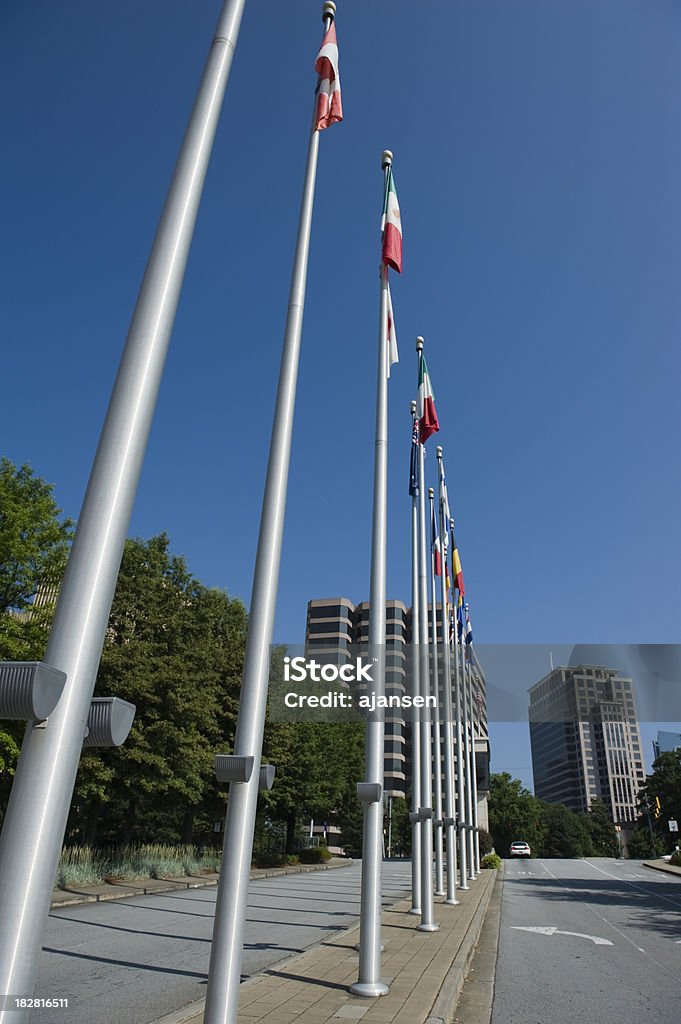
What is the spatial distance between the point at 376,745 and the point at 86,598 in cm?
654

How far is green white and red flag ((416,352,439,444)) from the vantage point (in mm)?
15312

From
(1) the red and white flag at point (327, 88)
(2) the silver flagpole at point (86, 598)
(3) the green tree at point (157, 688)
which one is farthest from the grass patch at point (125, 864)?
(2) the silver flagpole at point (86, 598)

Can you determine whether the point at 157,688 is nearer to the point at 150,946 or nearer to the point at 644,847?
the point at 150,946

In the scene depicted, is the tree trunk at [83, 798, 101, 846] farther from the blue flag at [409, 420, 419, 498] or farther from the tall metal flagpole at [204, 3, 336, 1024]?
the tall metal flagpole at [204, 3, 336, 1024]

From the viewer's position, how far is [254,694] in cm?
592

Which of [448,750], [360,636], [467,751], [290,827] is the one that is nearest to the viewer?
[448,750]

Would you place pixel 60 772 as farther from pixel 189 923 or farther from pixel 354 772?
pixel 354 772

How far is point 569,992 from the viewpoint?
9.62 metres

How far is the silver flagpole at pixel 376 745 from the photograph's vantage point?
8250mm

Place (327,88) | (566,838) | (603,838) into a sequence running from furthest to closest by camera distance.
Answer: (603,838) < (566,838) < (327,88)

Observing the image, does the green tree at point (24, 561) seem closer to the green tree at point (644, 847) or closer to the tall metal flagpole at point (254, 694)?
the tall metal flagpole at point (254, 694)

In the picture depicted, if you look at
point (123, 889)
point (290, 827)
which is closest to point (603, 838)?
point (290, 827)

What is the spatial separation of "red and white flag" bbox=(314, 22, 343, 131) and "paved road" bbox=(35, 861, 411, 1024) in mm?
10142

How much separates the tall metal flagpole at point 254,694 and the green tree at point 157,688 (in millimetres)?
20873
